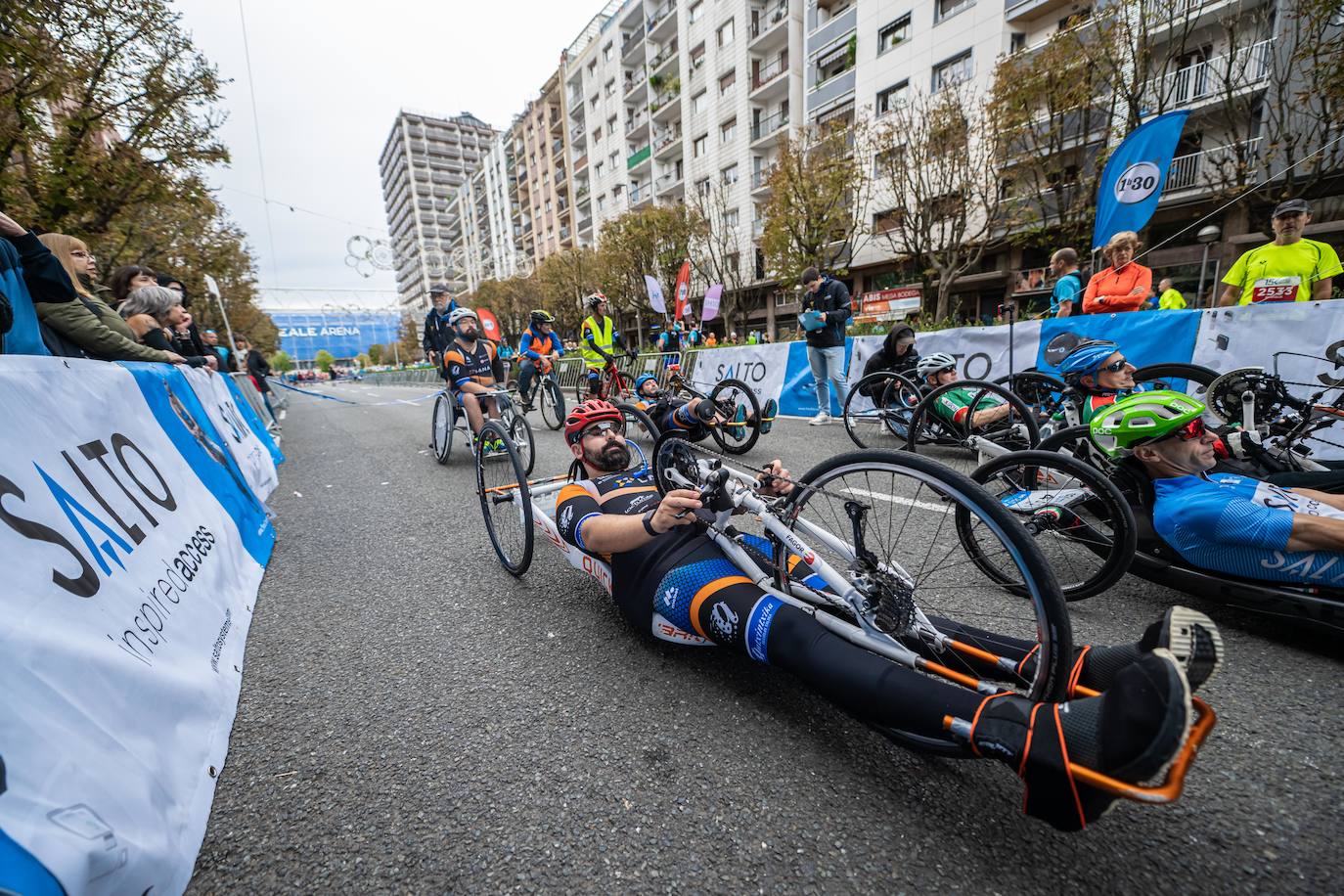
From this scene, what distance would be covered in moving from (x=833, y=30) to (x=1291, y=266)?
23883 mm

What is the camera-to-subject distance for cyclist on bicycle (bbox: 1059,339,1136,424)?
9.80ft

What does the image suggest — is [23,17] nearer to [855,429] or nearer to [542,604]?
[542,604]

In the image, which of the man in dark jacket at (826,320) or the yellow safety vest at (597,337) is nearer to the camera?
the man in dark jacket at (826,320)

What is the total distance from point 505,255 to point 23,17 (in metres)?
50.8

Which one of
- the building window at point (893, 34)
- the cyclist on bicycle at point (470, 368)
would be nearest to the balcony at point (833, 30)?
the building window at point (893, 34)

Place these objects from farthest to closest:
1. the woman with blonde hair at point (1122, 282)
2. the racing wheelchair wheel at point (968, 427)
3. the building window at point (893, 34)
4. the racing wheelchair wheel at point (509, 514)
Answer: the building window at point (893, 34), the woman with blonde hair at point (1122, 282), the racing wheelchair wheel at point (968, 427), the racing wheelchair wheel at point (509, 514)

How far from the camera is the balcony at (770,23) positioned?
23.4 m

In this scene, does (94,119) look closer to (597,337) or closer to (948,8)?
(597,337)

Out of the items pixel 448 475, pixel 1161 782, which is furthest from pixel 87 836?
pixel 448 475

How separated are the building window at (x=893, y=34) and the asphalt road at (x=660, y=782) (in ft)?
79.9

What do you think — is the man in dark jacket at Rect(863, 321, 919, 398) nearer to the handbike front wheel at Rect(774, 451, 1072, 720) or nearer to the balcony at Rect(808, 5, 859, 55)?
the handbike front wheel at Rect(774, 451, 1072, 720)

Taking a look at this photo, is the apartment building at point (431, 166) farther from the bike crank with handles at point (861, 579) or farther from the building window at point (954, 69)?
the bike crank with handles at point (861, 579)

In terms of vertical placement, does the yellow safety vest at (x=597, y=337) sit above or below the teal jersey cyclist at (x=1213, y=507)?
above

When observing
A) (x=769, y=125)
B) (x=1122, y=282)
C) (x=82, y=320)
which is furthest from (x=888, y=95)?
(x=82, y=320)
